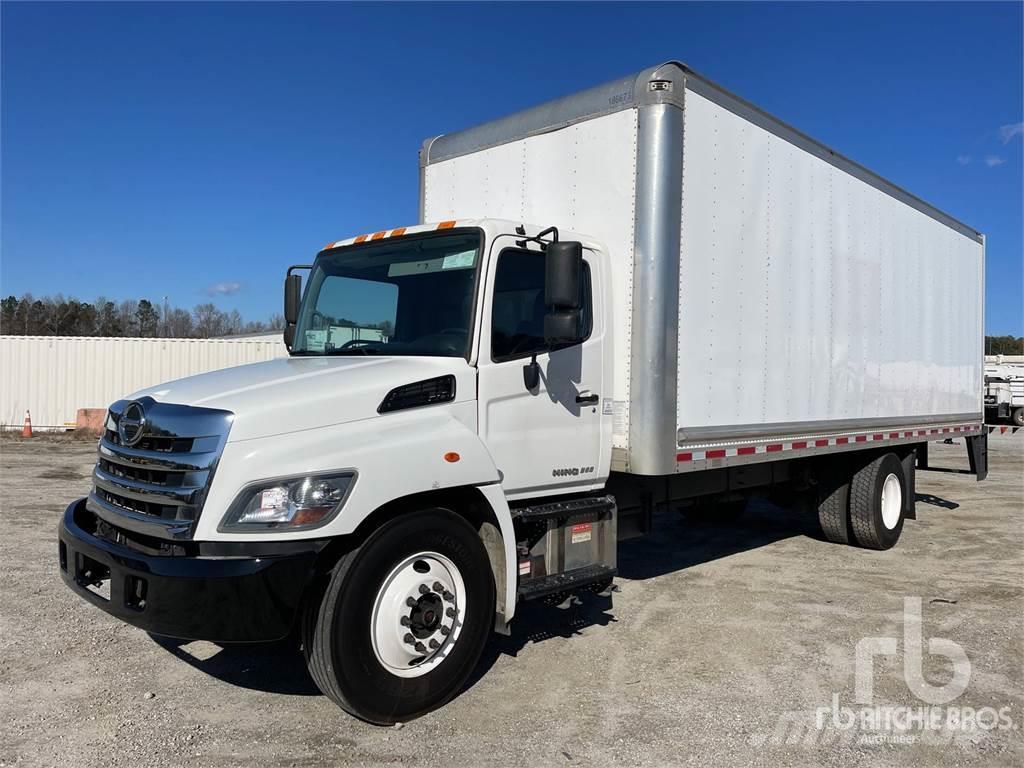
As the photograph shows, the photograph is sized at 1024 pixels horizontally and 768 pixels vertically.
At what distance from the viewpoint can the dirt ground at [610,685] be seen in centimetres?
364

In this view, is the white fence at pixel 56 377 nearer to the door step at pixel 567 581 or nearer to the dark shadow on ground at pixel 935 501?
the dark shadow on ground at pixel 935 501

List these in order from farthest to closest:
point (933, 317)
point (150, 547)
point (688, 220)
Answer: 1. point (933, 317)
2. point (688, 220)
3. point (150, 547)

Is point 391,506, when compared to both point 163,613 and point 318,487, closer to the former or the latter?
point 318,487

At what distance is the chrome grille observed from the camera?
3.41 m

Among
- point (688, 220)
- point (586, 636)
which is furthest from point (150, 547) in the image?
point (688, 220)

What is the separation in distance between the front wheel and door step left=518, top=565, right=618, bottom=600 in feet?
1.22

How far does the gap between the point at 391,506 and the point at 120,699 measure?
1.87 metres

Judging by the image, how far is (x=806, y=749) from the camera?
146 inches

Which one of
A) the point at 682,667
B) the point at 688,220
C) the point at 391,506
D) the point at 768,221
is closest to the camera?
the point at 391,506

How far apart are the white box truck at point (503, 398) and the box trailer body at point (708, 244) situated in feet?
0.07

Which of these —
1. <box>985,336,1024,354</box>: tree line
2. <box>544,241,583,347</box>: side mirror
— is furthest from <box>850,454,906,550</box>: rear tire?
<box>985,336,1024,354</box>: tree line

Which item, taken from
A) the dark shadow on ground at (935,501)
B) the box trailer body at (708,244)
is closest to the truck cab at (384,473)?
the box trailer body at (708,244)

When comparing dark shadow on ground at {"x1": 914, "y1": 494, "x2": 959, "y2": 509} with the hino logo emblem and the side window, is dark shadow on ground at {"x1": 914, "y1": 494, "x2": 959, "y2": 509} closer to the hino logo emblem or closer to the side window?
the side window

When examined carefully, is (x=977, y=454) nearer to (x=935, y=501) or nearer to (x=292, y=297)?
(x=935, y=501)
